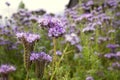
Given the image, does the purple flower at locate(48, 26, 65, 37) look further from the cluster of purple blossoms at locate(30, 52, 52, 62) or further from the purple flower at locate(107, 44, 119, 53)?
the purple flower at locate(107, 44, 119, 53)

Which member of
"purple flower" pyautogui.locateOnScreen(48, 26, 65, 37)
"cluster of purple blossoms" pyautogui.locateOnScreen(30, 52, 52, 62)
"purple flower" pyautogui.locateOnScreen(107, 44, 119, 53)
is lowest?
"purple flower" pyautogui.locateOnScreen(107, 44, 119, 53)

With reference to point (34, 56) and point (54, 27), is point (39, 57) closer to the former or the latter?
point (34, 56)

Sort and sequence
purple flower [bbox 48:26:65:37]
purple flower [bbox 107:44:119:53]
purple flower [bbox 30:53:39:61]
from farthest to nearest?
purple flower [bbox 107:44:119:53], purple flower [bbox 48:26:65:37], purple flower [bbox 30:53:39:61]

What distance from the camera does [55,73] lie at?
3.39 m

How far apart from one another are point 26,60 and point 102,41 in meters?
4.97

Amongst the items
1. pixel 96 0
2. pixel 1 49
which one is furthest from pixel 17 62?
pixel 96 0

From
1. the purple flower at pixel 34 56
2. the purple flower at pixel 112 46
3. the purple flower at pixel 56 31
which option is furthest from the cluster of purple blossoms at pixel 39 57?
the purple flower at pixel 112 46

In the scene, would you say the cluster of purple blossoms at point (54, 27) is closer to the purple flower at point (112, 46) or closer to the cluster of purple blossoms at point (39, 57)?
the cluster of purple blossoms at point (39, 57)

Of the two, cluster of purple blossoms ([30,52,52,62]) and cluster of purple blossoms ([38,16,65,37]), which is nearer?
cluster of purple blossoms ([30,52,52,62])

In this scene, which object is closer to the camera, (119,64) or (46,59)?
(46,59)

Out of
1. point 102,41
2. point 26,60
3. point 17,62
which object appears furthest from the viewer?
point 102,41

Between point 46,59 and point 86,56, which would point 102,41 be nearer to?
point 86,56

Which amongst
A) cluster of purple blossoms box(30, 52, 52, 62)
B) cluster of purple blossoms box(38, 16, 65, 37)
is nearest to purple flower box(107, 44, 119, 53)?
cluster of purple blossoms box(38, 16, 65, 37)

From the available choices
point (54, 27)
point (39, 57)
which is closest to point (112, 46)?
point (54, 27)
